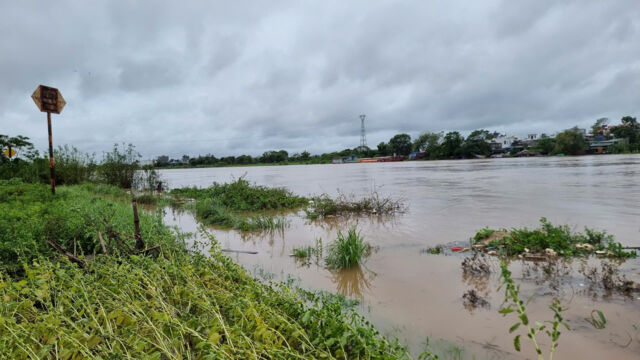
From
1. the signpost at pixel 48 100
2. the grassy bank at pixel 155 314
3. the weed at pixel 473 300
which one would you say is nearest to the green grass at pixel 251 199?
the signpost at pixel 48 100

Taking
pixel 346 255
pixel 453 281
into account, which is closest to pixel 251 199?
pixel 346 255

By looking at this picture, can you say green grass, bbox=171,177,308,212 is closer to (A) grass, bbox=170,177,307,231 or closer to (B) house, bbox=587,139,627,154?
(A) grass, bbox=170,177,307,231

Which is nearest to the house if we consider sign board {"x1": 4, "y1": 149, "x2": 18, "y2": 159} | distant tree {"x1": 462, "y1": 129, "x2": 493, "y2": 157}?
distant tree {"x1": 462, "y1": 129, "x2": 493, "y2": 157}

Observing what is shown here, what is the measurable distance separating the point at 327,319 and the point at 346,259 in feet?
10.2

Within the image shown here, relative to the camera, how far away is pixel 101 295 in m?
3.08

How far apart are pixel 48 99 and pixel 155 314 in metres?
9.95

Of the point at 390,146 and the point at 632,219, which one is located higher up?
the point at 390,146

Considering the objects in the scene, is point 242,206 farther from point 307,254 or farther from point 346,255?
point 346,255

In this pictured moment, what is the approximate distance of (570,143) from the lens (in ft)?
234

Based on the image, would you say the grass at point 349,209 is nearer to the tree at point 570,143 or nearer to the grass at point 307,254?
the grass at point 307,254

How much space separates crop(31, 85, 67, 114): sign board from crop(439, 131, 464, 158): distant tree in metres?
93.0

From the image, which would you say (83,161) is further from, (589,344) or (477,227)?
(589,344)

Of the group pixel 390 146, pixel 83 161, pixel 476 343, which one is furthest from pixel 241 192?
pixel 390 146

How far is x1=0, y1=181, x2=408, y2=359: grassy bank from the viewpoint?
2.19 metres
